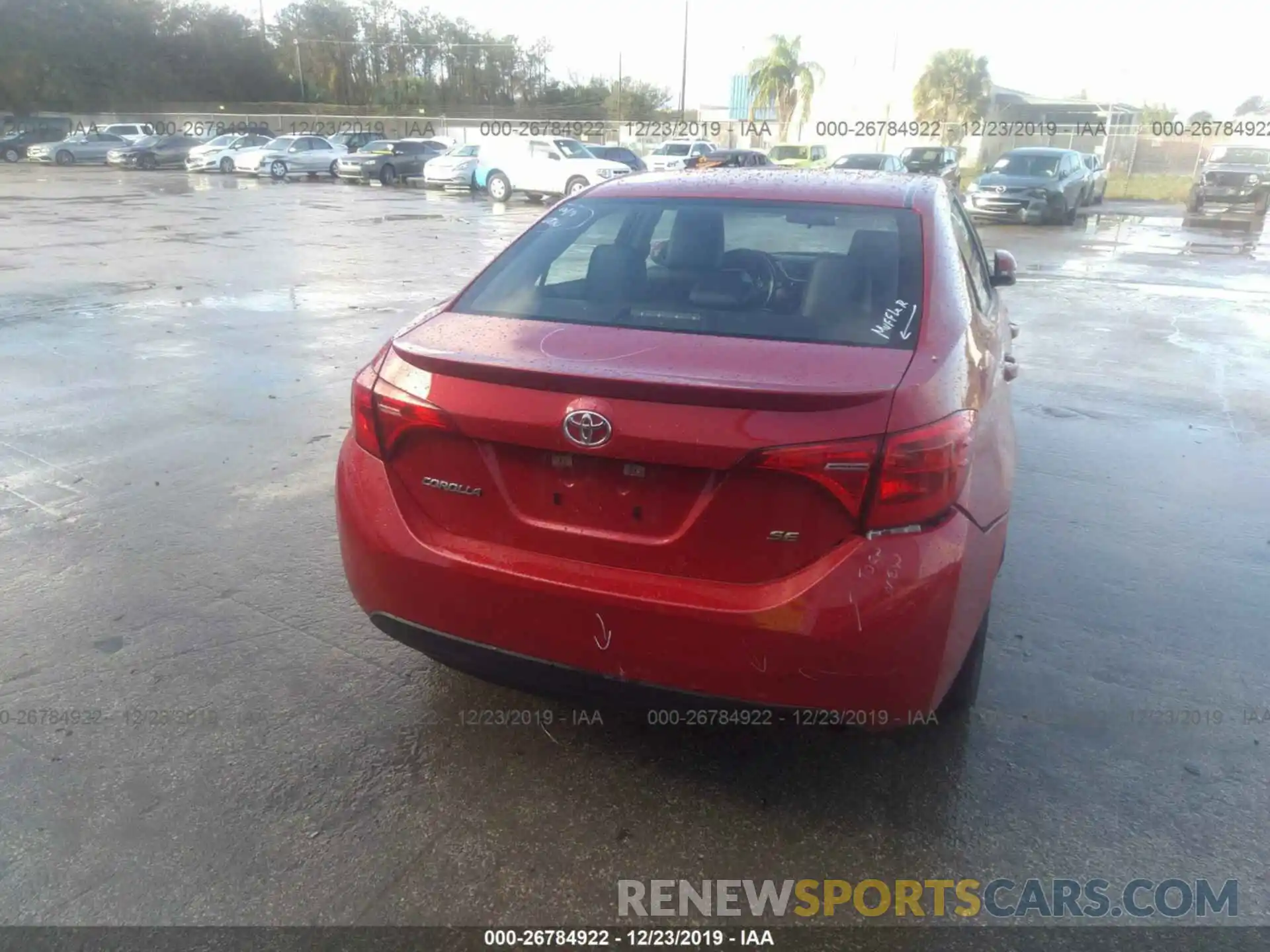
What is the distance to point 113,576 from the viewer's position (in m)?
3.91

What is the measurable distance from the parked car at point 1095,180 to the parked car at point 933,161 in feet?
11.7

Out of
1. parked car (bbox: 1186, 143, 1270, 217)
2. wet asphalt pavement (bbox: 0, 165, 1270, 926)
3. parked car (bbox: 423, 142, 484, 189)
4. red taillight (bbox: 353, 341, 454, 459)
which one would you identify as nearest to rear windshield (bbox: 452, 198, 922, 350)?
red taillight (bbox: 353, 341, 454, 459)

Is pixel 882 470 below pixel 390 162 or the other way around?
the other way around

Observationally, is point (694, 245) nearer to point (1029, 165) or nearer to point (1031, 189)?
point (1031, 189)

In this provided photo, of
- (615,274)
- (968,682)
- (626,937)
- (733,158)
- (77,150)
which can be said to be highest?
(615,274)

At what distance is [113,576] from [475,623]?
2209mm

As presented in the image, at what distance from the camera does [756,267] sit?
10.7 ft

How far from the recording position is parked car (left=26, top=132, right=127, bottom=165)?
43.3 meters

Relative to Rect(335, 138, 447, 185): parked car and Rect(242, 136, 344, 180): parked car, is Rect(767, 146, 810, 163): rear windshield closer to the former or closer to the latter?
Rect(335, 138, 447, 185): parked car

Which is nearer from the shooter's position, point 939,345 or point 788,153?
point 939,345

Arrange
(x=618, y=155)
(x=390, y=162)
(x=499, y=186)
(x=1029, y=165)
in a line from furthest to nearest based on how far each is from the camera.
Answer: (x=390, y=162) → (x=618, y=155) → (x=499, y=186) → (x=1029, y=165)

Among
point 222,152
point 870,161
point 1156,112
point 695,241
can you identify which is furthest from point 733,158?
point 1156,112

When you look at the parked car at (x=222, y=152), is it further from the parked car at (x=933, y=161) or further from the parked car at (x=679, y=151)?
the parked car at (x=933, y=161)

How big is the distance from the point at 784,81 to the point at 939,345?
60223mm
